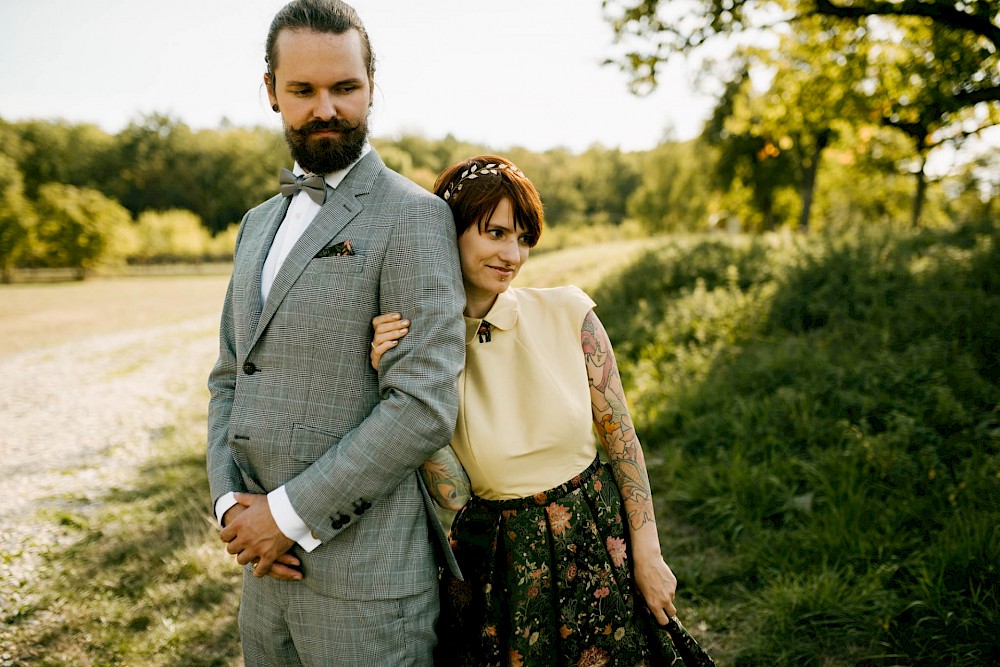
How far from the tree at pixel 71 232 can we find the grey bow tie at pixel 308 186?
45.3 meters

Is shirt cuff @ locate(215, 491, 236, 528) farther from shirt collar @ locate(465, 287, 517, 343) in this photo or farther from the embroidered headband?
the embroidered headband

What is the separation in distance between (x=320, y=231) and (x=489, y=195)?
0.52 meters

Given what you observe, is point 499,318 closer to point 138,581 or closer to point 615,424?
point 615,424

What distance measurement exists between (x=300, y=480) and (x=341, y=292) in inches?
20.1

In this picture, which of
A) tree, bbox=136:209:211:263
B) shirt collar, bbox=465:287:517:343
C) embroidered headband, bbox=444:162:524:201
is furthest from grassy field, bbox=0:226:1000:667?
tree, bbox=136:209:211:263

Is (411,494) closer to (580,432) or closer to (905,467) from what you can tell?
(580,432)

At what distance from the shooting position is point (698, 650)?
79.7 inches

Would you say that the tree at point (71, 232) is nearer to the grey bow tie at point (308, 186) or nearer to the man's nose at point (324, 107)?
the grey bow tie at point (308, 186)

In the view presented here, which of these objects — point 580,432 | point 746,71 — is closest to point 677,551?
point 580,432

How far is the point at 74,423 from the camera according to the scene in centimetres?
798

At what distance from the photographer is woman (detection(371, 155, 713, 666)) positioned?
187 centimetres

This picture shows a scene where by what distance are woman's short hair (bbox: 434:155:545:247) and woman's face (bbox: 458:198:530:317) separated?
0.8 inches

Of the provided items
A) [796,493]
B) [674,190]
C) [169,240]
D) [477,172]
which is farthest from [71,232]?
[477,172]

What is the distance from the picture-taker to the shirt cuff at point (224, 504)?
1.71m
